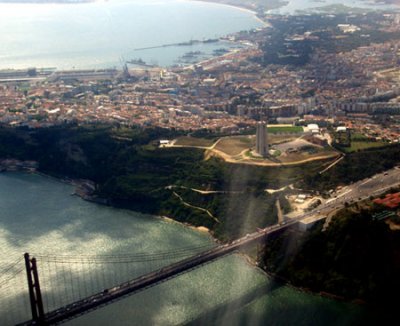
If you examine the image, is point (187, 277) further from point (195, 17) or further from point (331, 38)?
point (195, 17)

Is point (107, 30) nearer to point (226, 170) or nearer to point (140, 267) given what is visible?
point (226, 170)

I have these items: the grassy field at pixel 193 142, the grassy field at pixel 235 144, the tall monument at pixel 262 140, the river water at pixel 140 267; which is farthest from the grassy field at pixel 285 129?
the river water at pixel 140 267

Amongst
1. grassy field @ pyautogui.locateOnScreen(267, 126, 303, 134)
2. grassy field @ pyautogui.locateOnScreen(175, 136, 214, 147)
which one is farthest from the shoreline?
grassy field @ pyautogui.locateOnScreen(267, 126, 303, 134)

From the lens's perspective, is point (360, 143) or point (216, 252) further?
point (360, 143)

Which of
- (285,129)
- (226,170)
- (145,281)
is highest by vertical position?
(285,129)

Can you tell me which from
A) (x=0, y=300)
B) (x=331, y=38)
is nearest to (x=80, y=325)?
(x=0, y=300)

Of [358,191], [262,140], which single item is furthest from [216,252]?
[262,140]

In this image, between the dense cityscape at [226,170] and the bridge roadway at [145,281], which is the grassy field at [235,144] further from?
the bridge roadway at [145,281]
